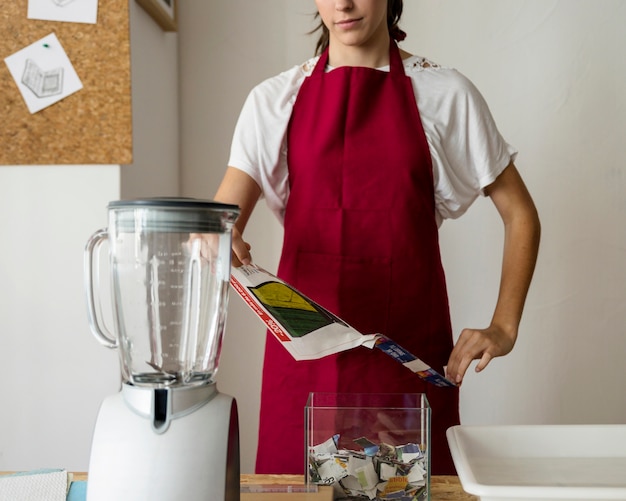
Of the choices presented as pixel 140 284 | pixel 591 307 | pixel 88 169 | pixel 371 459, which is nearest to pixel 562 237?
pixel 591 307

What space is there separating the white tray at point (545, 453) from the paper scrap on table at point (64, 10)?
3.99 feet

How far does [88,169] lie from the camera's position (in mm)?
1559

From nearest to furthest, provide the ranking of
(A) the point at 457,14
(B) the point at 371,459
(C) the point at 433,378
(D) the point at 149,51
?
(B) the point at 371,459
(C) the point at 433,378
(D) the point at 149,51
(A) the point at 457,14

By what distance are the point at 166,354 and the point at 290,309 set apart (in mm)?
199

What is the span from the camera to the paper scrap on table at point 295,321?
2.78ft

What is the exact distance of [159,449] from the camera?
23.5 inches

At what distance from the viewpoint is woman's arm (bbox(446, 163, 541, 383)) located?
1121 millimetres

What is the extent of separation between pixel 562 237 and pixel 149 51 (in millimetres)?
1208


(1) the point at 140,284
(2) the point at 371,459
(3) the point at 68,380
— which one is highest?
(1) the point at 140,284

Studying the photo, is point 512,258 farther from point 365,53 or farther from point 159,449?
point 159,449

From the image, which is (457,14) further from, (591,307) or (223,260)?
(223,260)

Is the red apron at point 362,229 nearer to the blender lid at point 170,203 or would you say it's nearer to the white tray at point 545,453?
the white tray at point 545,453

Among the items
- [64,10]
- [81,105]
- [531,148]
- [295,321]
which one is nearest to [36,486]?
[295,321]

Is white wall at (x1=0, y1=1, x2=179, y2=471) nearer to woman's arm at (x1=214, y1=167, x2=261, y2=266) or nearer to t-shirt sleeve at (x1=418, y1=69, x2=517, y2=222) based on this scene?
woman's arm at (x1=214, y1=167, x2=261, y2=266)
